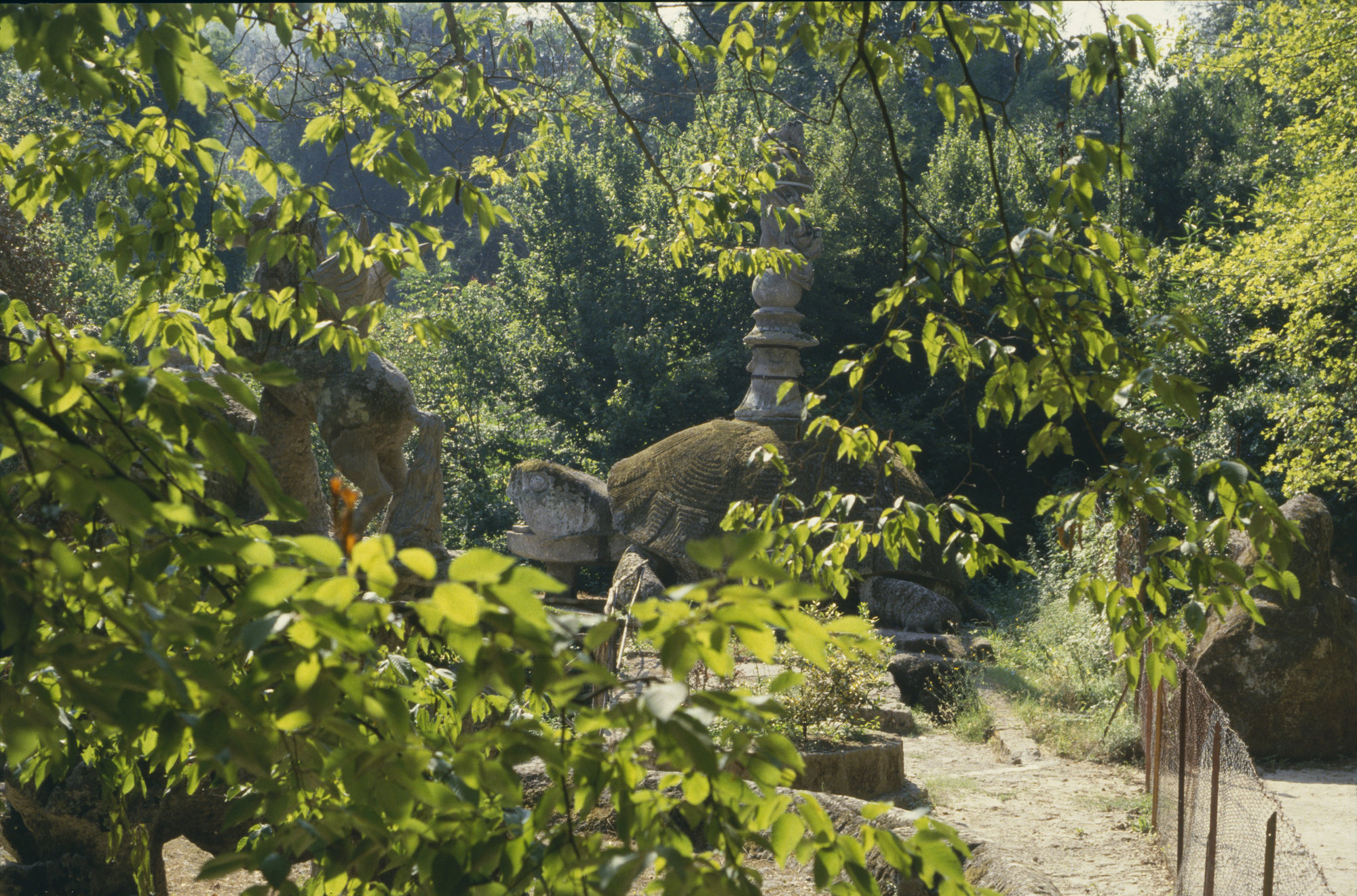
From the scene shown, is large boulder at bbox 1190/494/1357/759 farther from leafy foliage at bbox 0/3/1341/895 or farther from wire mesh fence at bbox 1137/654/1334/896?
leafy foliage at bbox 0/3/1341/895

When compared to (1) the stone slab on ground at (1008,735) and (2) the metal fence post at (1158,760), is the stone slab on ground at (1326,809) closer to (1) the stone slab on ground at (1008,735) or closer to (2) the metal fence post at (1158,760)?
(2) the metal fence post at (1158,760)

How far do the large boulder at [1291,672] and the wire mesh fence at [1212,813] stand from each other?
212 centimetres

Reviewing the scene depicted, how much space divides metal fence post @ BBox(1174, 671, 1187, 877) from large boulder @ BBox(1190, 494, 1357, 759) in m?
2.91

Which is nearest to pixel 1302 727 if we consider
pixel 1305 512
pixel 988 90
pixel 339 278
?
pixel 1305 512

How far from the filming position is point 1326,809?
258 inches

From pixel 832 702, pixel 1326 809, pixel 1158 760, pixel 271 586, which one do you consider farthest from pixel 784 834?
pixel 1326 809

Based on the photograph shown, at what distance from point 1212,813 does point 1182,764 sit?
3.53 feet

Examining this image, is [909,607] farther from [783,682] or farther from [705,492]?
[783,682]

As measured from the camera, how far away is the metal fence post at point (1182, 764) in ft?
15.5

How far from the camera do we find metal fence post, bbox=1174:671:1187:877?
473cm

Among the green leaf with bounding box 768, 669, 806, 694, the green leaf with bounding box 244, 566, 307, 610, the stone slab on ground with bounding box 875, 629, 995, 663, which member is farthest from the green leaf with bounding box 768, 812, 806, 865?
the stone slab on ground with bounding box 875, 629, 995, 663

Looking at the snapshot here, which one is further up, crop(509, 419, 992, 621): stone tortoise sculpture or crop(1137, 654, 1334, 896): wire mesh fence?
crop(509, 419, 992, 621): stone tortoise sculpture

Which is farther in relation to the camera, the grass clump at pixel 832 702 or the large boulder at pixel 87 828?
the grass clump at pixel 832 702

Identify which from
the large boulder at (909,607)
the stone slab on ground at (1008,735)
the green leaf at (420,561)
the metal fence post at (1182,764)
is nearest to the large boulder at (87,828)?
the green leaf at (420,561)
